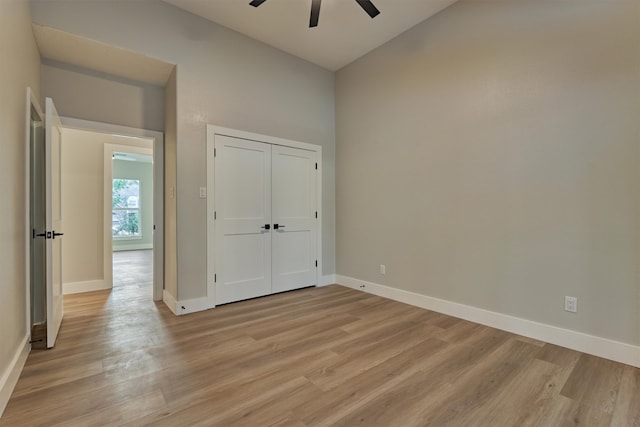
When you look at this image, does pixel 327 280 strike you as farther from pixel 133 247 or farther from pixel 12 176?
pixel 133 247

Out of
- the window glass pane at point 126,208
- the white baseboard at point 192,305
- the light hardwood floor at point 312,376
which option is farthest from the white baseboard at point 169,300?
the window glass pane at point 126,208

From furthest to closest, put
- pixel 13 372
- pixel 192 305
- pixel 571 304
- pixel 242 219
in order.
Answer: pixel 242 219 < pixel 192 305 < pixel 571 304 < pixel 13 372

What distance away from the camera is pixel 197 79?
3.34 metres

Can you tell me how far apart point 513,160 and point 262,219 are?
2.83 metres

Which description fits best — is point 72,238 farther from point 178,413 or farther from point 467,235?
point 467,235

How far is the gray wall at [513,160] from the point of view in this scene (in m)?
2.21

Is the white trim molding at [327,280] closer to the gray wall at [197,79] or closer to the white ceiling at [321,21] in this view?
the gray wall at [197,79]

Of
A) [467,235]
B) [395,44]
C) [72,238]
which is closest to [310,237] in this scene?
[467,235]

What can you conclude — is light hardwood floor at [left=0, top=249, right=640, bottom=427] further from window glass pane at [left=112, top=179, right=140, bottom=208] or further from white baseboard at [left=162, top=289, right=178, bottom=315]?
window glass pane at [left=112, top=179, right=140, bottom=208]

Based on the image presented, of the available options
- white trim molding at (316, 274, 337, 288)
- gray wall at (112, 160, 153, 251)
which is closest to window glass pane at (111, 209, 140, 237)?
gray wall at (112, 160, 153, 251)

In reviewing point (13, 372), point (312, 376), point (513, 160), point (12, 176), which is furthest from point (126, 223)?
point (513, 160)

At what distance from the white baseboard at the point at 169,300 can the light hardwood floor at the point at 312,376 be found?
0.72 feet

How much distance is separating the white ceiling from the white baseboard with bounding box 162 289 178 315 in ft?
10.5

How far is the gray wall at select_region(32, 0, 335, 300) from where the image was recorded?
2.84m
